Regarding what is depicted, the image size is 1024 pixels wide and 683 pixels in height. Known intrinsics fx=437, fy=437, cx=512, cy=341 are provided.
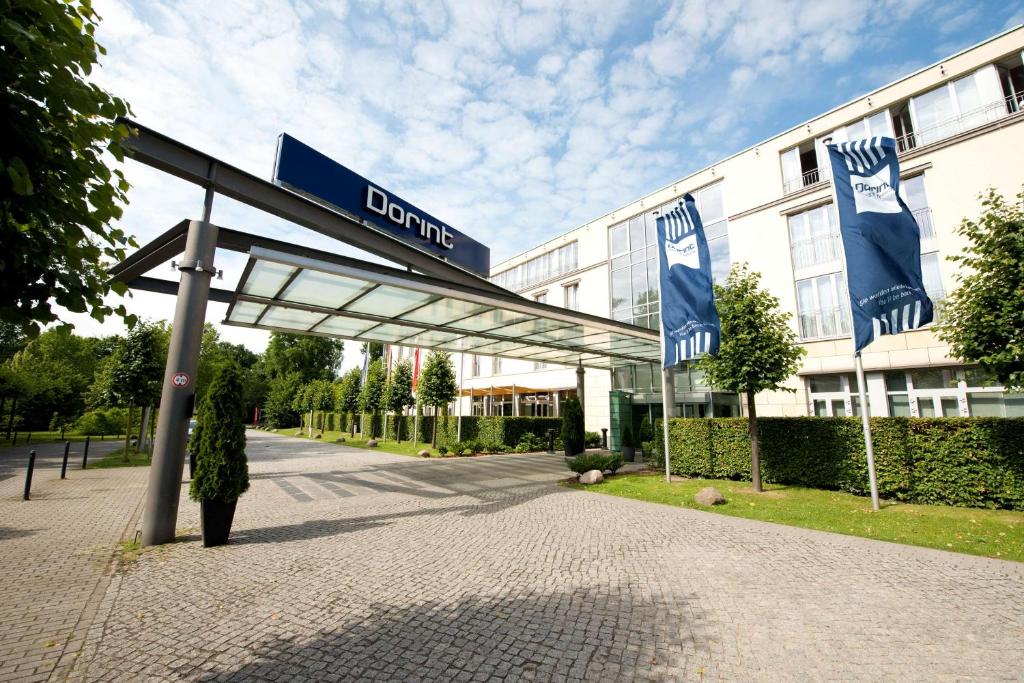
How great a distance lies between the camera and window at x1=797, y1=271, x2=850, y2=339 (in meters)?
17.3

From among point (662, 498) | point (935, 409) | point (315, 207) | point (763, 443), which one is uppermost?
point (315, 207)

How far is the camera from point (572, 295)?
29.9 meters

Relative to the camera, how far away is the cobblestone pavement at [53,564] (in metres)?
3.46

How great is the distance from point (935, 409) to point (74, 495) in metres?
25.0

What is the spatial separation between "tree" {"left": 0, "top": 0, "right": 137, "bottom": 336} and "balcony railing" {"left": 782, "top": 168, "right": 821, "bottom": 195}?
22.9m

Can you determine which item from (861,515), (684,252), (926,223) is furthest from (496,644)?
(926,223)

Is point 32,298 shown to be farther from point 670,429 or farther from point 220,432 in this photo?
point 670,429

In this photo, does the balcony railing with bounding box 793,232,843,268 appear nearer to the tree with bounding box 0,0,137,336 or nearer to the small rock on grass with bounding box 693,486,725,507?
the small rock on grass with bounding box 693,486,725,507

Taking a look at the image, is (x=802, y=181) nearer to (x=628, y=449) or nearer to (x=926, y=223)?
(x=926, y=223)

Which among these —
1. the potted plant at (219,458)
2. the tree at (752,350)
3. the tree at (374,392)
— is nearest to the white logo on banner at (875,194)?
the tree at (752,350)

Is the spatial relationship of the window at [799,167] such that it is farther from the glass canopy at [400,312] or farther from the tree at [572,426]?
the tree at [572,426]

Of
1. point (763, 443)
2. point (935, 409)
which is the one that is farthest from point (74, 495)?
point (935, 409)

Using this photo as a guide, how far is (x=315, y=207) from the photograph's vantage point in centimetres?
846

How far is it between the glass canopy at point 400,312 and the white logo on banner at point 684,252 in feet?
8.83
